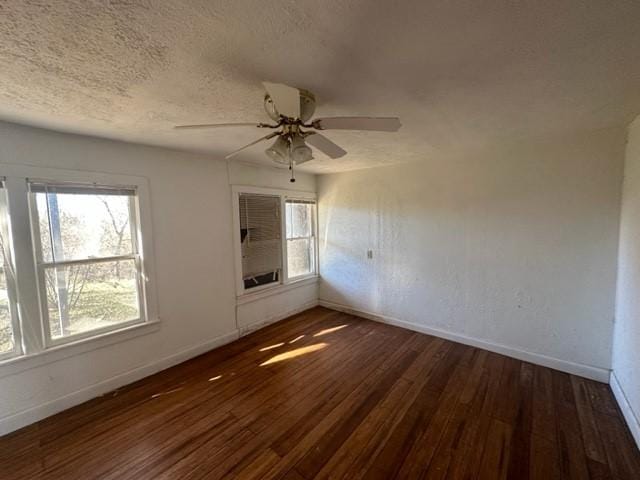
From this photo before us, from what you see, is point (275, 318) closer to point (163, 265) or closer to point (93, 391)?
point (163, 265)

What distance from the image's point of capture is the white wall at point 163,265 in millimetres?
2117

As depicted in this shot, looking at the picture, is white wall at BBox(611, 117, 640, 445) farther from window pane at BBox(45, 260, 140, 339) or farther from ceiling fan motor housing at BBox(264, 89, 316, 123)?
window pane at BBox(45, 260, 140, 339)

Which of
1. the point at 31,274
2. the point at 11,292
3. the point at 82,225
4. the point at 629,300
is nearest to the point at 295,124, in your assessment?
the point at 82,225

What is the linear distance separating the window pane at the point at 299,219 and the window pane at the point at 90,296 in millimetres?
2285

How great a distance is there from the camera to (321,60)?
1.30 meters

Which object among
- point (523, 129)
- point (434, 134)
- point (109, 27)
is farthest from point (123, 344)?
point (523, 129)

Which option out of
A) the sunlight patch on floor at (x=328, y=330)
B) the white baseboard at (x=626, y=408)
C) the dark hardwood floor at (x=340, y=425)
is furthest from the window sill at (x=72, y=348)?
the white baseboard at (x=626, y=408)

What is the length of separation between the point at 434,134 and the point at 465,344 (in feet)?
8.39

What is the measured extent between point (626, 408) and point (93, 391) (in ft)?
14.7

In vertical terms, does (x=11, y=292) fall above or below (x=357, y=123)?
below

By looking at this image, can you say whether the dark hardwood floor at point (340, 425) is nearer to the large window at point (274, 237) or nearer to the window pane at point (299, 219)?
the large window at point (274, 237)

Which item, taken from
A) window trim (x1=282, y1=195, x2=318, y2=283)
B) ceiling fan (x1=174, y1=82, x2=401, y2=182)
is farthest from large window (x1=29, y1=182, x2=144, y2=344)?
window trim (x1=282, y1=195, x2=318, y2=283)

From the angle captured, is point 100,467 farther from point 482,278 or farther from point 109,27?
point 482,278

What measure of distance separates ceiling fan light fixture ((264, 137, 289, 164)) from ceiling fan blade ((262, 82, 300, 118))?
239 mm
